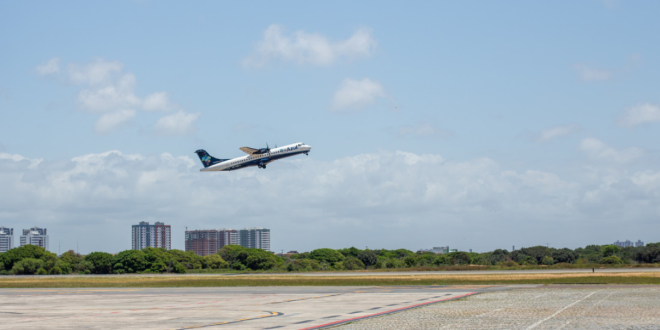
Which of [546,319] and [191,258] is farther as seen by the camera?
[191,258]

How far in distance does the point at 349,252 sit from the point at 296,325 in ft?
475

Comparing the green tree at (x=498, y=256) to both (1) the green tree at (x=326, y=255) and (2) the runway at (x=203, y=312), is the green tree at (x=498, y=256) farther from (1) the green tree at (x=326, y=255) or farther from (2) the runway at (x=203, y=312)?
(2) the runway at (x=203, y=312)

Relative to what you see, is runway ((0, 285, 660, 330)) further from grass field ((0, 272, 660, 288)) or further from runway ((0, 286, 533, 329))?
grass field ((0, 272, 660, 288))

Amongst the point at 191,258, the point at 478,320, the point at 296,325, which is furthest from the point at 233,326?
the point at 191,258

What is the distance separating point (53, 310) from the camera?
34.9m

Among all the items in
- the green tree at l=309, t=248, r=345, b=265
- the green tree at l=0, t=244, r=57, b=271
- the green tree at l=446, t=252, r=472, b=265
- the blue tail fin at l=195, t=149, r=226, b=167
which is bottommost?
the green tree at l=446, t=252, r=472, b=265

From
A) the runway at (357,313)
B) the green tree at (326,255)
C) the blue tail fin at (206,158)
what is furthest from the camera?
the green tree at (326,255)

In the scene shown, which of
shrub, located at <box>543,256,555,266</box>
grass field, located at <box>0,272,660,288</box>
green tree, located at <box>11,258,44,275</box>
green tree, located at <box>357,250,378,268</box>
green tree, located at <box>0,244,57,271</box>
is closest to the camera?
grass field, located at <box>0,272,660,288</box>

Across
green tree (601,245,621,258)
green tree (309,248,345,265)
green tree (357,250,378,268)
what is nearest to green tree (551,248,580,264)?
green tree (601,245,621,258)

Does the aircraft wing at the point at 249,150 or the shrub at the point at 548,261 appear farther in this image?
the shrub at the point at 548,261

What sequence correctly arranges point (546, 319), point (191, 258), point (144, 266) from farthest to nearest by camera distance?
point (191, 258) → point (144, 266) → point (546, 319)

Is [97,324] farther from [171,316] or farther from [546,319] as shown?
[546,319]

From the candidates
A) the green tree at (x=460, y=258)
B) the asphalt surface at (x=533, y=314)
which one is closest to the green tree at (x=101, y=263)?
the green tree at (x=460, y=258)

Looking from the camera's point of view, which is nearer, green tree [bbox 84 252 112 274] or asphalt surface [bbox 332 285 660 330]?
asphalt surface [bbox 332 285 660 330]
